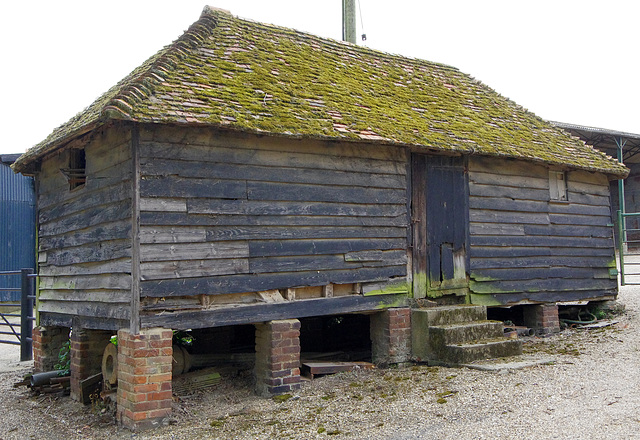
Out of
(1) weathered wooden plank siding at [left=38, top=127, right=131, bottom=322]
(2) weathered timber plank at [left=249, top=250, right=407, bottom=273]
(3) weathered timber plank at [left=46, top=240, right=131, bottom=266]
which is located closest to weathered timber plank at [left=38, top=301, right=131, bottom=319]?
(1) weathered wooden plank siding at [left=38, top=127, right=131, bottom=322]

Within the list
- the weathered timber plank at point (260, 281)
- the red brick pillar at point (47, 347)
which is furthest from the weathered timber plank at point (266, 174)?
the red brick pillar at point (47, 347)

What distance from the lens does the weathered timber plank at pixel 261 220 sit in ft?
22.6

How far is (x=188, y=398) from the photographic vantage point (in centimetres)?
759

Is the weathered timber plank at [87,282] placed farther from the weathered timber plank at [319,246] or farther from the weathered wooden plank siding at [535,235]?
the weathered wooden plank siding at [535,235]

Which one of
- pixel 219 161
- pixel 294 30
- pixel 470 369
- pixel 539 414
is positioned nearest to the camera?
pixel 539 414

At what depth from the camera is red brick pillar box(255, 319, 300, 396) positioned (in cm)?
753

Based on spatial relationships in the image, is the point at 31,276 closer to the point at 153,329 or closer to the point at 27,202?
the point at 153,329

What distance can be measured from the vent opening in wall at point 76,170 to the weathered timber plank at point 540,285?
6.30 meters

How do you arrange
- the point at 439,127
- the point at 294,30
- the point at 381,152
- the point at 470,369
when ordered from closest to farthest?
1. the point at 470,369
2. the point at 381,152
3. the point at 439,127
4. the point at 294,30

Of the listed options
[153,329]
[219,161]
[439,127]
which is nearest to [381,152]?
[439,127]

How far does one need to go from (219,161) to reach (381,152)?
→ 2.62 meters

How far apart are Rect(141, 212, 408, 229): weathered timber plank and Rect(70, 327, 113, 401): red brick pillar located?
262 centimetres

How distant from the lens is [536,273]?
10656mm

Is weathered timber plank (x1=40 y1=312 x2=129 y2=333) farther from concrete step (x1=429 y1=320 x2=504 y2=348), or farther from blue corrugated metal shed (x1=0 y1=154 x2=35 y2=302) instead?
blue corrugated metal shed (x1=0 y1=154 x2=35 y2=302)
